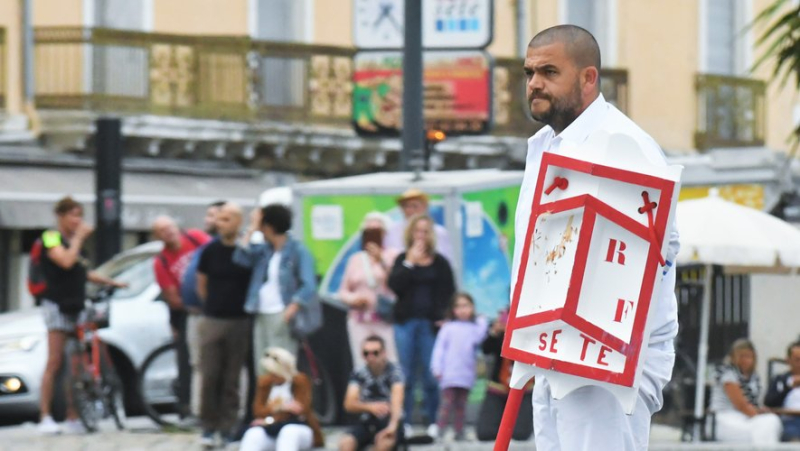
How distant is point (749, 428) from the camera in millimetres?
15242

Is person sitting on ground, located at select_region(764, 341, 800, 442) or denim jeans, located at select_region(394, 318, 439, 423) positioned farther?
person sitting on ground, located at select_region(764, 341, 800, 442)

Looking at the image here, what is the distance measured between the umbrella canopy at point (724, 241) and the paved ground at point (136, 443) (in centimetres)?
116

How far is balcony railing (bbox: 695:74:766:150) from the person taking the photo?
35.4 meters

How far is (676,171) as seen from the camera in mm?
6203

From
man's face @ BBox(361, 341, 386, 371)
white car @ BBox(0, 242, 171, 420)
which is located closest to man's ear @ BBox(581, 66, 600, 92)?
man's face @ BBox(361, 341, 386, 371)

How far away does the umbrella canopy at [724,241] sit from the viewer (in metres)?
16.0

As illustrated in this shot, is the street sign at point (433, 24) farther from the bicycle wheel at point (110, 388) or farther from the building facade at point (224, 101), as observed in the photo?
the building facade at point (224, 101)

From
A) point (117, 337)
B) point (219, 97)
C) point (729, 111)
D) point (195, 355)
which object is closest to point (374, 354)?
point (195, 355)

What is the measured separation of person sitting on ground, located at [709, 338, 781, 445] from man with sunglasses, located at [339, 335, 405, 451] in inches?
108

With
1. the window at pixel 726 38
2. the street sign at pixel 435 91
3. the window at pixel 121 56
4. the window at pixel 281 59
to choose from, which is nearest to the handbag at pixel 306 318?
the street sign at pixel 435 91

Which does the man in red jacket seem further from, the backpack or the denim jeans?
the denim jeans

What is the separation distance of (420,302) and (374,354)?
2.55 feet

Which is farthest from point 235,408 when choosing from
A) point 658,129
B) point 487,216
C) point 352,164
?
point 658,129

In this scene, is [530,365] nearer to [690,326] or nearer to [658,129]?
[690,326]
